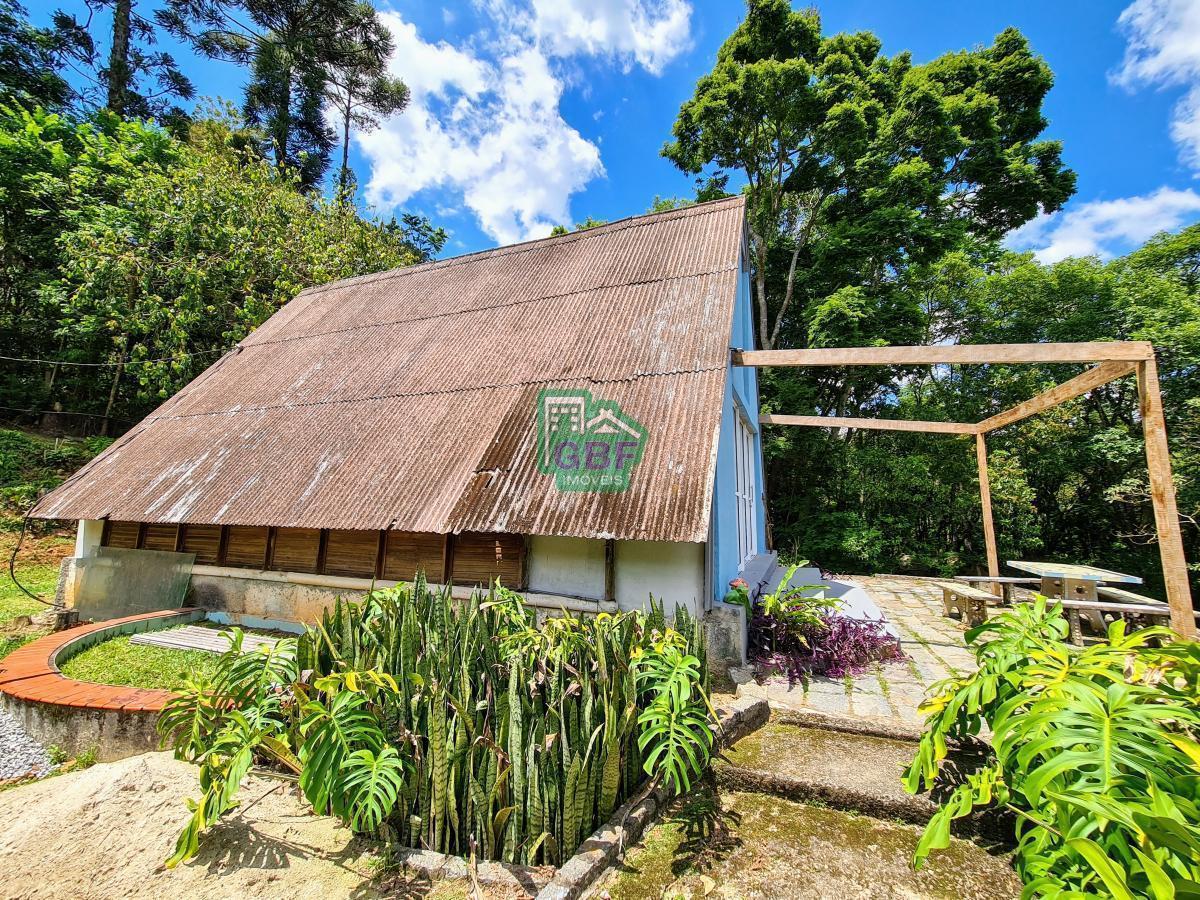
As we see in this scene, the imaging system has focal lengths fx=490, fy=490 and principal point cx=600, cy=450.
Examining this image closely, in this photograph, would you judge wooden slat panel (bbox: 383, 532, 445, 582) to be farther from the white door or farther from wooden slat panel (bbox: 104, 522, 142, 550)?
wooden slat panel (bbox: 104, 522, 142, 550)

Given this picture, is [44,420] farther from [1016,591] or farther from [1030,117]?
[1030,117]

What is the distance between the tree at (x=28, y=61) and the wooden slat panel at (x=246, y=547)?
2331cm

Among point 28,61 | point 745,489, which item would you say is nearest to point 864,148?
point 745,489

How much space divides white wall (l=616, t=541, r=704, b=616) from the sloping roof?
52cm

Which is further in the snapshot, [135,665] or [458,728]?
[135,665]

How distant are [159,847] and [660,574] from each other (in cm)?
384

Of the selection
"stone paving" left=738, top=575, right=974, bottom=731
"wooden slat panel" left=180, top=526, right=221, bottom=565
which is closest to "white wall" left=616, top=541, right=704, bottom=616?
"stone paving" left=738, top=575, right=974, bottom=731

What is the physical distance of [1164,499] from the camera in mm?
3770

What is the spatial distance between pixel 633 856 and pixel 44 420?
22.3 m

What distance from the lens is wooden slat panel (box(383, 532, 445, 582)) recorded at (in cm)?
591

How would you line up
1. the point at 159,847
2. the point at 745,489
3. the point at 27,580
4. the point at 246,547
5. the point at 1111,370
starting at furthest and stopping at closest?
the point at 27,580, the point at 745,489, the point at 246,547, the point at 1111,370, the point at 159,847

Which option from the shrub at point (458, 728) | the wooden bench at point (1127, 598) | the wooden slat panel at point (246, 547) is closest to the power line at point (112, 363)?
the wooden slat panel at point (246, 547)

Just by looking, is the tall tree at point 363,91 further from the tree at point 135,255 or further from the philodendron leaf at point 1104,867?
the philodendron leaf at point 1104,867

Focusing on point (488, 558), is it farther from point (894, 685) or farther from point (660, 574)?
point (894, 685)
